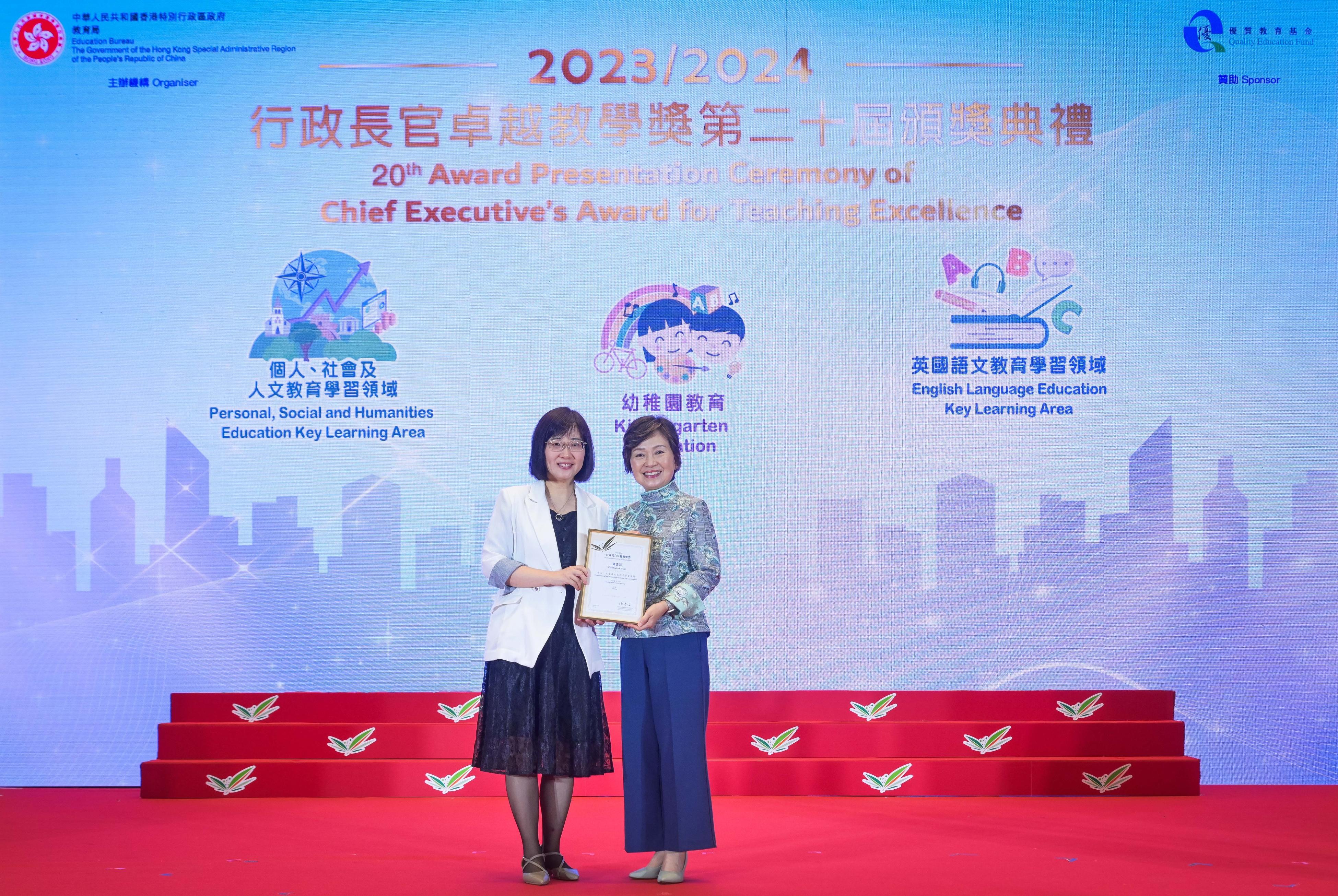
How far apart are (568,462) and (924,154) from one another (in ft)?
8.95

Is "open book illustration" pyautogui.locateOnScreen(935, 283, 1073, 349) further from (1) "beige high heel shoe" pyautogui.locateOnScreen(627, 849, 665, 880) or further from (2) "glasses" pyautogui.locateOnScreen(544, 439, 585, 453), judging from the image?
(1) "beige high heel shoe" pyautogui.locateOnScreen(627, 849, 665, 880)

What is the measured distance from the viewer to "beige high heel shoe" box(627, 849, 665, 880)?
3303 mm

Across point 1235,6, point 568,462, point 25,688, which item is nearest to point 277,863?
point 568,462

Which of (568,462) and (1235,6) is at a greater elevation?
(1235,6)

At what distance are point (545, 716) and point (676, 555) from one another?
56cm

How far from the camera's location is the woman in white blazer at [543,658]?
329cm

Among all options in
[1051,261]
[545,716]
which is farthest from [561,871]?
[1051,261]

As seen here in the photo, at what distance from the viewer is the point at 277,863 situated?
351cm

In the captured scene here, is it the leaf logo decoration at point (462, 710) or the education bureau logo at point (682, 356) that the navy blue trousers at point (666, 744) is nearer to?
the leaf logo decoration at point (462, 710)

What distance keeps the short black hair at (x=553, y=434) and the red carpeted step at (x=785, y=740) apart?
1.83 meters

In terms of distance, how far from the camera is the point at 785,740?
4.96 metres

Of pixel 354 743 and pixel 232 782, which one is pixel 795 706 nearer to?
pixel 354 743

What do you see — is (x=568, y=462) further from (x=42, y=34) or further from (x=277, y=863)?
(x=42, y=34)

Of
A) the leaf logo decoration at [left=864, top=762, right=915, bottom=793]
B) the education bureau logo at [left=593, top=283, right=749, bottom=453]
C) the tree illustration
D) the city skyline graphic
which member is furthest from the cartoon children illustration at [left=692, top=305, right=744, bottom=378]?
the leaf logo decoration at [left=864, top=762, right=915, bottom=793]
